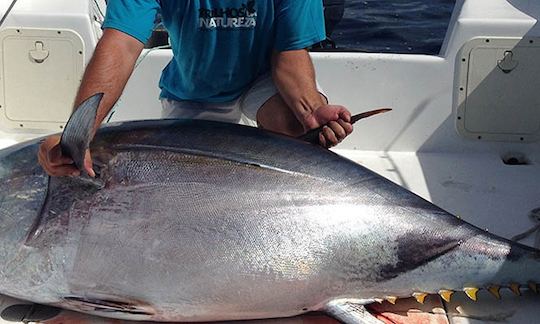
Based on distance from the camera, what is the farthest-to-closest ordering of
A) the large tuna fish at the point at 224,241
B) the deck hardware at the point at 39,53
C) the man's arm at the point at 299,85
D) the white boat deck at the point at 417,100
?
the deck hardware at the point at 39,53
the white boat deck at the point at 417,100
the man's arm at the point at 299,85
the large tuna fish at the point at 224,241

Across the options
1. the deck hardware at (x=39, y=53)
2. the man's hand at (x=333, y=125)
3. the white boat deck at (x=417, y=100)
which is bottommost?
the white boat deck at (x=417, y=100)

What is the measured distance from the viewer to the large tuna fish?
6.26ft

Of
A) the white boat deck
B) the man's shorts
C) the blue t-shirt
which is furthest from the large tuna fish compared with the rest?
the white boat deck

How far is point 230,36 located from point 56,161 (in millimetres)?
1064

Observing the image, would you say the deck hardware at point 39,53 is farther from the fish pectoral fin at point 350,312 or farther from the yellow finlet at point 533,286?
Result: the yellow finlet at point 533,286

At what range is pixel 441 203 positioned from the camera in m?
2.86

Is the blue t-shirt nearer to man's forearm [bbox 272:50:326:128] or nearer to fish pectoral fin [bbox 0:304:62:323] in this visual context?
man's forearm [bbox 272:50:326:128]

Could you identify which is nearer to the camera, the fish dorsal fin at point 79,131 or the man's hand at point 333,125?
the fish dorsal fin at point 79,131

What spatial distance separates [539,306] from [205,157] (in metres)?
1.07

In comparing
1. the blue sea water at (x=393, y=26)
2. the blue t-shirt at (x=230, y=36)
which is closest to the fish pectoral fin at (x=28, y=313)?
the blue t-shirt at (x=230, y=36)

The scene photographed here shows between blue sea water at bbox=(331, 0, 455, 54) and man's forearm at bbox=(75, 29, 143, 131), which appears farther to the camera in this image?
blue sea water at bbox=(331, 0, 455, 54)

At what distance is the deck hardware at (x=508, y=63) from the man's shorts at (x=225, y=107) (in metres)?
0.87

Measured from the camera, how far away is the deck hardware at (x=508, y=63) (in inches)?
126

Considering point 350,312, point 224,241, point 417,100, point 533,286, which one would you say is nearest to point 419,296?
point 350,312
